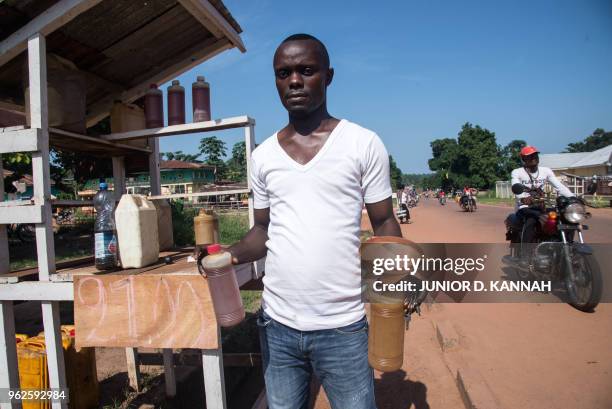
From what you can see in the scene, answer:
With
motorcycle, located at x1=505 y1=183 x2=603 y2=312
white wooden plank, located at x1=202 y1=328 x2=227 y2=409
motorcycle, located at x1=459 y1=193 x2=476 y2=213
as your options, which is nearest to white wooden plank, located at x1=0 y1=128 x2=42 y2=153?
white wooden plank, located at x1=202 y1=328 x2=227 y2=409

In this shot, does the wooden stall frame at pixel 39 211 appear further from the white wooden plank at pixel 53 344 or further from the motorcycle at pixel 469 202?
the motorcycle at pixel 469 202

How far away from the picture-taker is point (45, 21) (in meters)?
2.17

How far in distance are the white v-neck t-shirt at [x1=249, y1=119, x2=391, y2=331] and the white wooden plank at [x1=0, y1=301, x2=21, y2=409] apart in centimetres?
187

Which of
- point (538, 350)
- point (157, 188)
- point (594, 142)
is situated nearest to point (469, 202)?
point (538, 350)

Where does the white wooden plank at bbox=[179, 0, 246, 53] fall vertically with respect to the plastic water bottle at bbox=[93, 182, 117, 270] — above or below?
above

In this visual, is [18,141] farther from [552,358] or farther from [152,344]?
[552,358]

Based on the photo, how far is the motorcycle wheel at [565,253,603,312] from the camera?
14.7ft

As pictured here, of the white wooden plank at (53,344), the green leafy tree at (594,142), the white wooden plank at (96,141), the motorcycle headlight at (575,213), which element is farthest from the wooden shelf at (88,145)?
the green leafy tree at (594,142)

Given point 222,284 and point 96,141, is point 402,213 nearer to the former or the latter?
point 96,141

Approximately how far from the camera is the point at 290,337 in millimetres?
1526

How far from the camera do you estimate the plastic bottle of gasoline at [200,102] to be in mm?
2820

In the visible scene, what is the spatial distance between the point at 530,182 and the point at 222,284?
17.2ft

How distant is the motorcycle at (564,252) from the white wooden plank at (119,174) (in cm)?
464

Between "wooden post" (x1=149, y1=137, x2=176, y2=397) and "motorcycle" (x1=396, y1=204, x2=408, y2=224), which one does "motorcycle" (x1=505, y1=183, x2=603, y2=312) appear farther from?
"motorcycle" (x1=396, y1=204, x2=408, y2=224)
